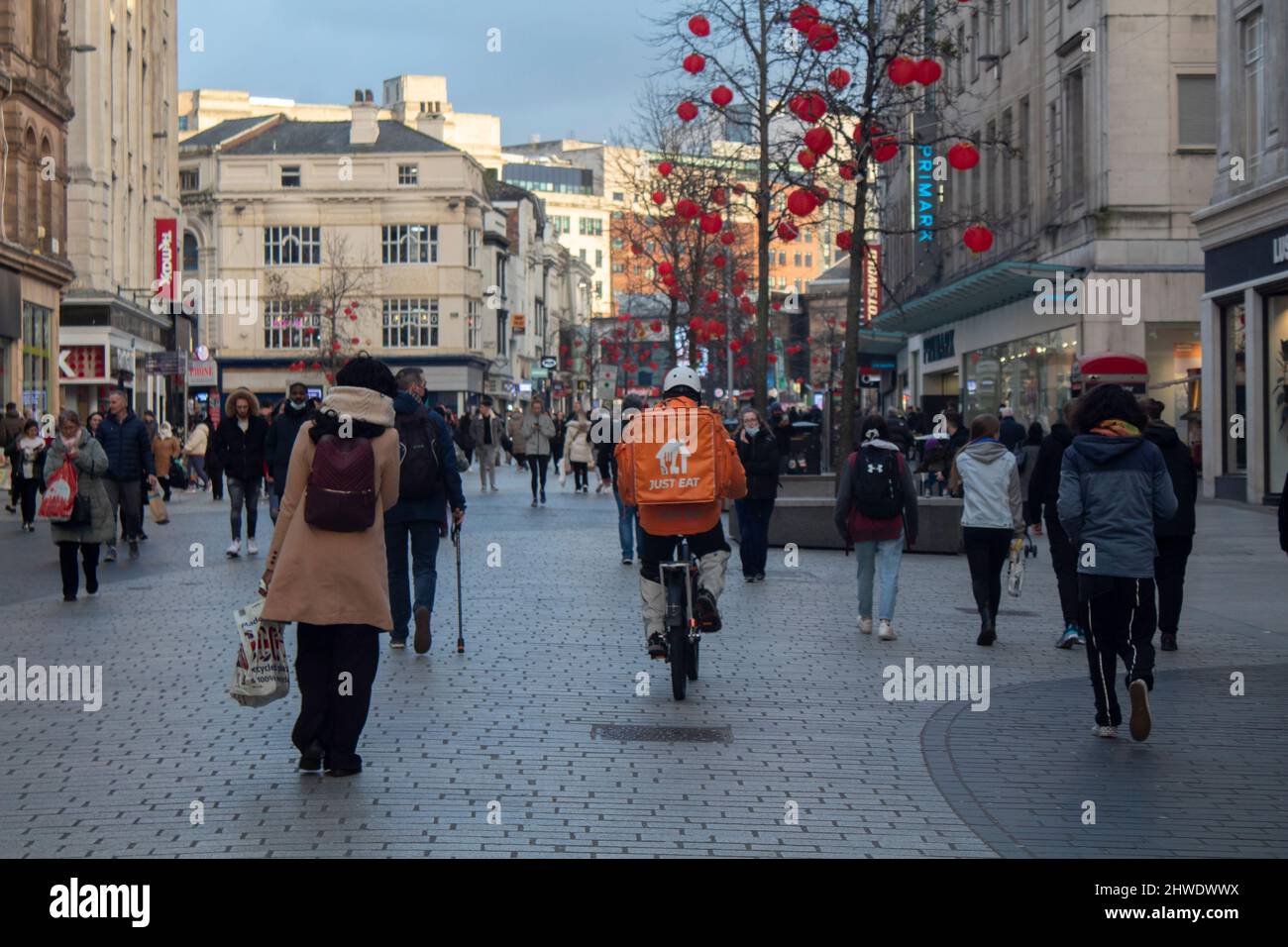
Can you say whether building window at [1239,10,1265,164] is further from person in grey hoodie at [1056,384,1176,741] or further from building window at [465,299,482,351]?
building window at [465,299,482,351]

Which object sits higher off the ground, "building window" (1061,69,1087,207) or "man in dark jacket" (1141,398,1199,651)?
"building window" (1061,69,1087,207)

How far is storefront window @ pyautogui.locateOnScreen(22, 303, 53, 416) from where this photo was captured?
40.1m

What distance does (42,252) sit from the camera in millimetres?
41125

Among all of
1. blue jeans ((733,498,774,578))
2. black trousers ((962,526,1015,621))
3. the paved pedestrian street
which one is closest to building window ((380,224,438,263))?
blue jeans ((733,498,774,578))

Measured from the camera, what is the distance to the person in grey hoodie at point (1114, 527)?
8.84m

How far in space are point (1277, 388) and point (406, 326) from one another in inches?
2547

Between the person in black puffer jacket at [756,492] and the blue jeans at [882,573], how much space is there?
336 centimetres

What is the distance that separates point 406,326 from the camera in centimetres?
8875

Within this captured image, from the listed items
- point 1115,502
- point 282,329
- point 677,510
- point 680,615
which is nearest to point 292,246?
point 282,329

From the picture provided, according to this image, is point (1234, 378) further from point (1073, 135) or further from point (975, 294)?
point (975, 294)

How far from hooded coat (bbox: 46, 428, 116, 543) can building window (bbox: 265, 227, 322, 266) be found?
7383 centimetres

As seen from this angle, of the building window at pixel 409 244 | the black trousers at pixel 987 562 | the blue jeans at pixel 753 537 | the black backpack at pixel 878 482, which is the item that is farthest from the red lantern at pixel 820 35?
the building window at pixel 409 244

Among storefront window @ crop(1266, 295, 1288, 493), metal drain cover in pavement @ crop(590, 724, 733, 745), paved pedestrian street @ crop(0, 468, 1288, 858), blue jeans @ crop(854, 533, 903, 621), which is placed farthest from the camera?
storefront window @ crop(1266, 295, 1288, 493)
